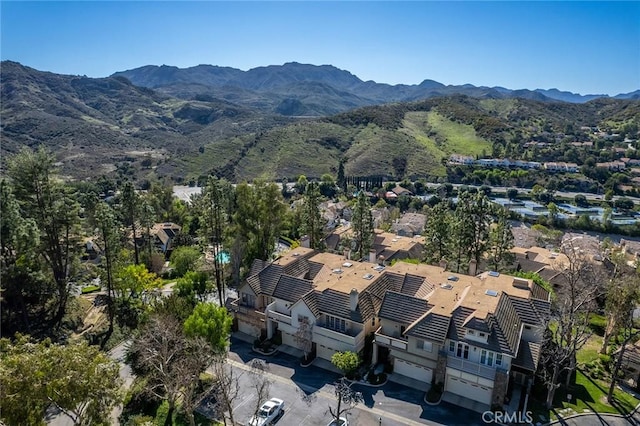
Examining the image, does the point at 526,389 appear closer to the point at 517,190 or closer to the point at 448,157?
the point at 517,190

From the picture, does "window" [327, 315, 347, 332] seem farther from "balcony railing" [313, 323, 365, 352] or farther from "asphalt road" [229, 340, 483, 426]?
"asphalt road" [229, 340, 483, 426]

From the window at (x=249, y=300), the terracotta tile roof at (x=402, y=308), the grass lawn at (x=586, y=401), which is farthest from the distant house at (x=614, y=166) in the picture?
the window at (x=249, y=300)

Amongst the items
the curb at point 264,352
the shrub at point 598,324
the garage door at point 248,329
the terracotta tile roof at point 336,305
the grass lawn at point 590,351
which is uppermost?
the terracotta tile roof at point 336,305

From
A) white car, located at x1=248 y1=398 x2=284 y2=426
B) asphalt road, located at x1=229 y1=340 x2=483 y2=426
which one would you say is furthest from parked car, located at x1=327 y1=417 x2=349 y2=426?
white car, located at x1=248 y1=398 x2=284 y2=426

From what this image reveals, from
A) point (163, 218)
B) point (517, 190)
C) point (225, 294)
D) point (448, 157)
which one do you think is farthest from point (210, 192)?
point (448, 157)

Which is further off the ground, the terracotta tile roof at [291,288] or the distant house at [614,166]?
the distant house at [614,166]

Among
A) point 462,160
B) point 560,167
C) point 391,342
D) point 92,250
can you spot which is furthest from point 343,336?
point 560,167

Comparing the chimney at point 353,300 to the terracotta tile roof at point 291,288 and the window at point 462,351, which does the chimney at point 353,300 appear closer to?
the terracotta tile roof at point 291,288
